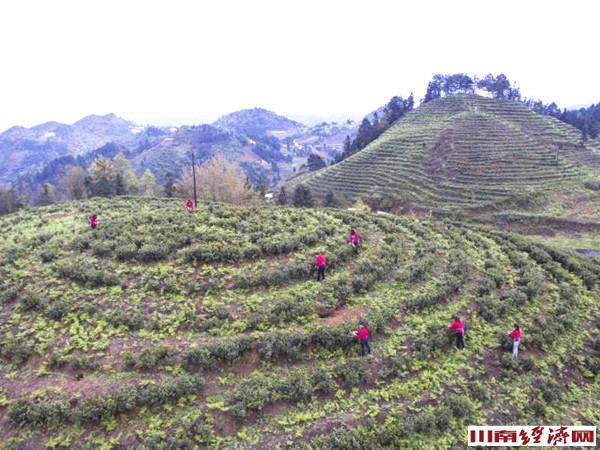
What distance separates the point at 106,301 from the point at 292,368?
8.91 m

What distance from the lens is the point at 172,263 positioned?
17.8 meters

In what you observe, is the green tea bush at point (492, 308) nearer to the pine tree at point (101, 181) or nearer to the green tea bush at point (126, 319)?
the green tea bush at point (126, 319)

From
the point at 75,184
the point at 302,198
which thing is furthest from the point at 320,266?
the point at 75,184

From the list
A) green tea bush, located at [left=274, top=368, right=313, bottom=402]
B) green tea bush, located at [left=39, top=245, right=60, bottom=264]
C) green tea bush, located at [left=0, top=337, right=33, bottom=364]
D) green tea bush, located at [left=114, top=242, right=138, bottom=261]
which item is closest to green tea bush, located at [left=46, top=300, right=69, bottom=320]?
green tea bush, located at [left=0, top=337, right=33, bottom=364]

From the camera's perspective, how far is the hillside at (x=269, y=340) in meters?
10.3

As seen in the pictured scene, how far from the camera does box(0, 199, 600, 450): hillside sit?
1030 cm

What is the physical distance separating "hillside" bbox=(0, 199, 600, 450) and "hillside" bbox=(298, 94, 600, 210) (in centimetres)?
3819

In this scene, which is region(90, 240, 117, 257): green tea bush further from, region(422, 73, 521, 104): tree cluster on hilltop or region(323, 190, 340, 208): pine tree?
region(422, 73, 521, 104): tree cluster on hilltop

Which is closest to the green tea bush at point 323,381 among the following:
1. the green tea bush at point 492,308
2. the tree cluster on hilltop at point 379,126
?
the green tea bush at point 492,308

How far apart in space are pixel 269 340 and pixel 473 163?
64.8 m

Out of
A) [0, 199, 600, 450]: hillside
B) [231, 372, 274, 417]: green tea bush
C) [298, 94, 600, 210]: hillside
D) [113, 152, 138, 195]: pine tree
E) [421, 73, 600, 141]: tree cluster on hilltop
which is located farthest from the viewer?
[421, 73, 600, 141]: tree cluster on hilltop

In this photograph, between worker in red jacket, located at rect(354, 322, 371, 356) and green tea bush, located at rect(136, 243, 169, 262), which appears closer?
worker in red jacket, located at rect(354, 322, 371, 356)

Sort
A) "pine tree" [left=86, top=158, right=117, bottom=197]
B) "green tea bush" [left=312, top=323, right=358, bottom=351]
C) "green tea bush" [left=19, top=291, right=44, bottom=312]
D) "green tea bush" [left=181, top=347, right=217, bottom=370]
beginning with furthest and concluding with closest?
"pine tree" [left=86, top=158, right=117, bottom=197]
"green tea bush" [left=19, top=291, right=44, bottom=312]
"green tea bush" [left=312, top=323, right=358, bottom=351]
"green tea bush" [left=181, top=347, right=217, bottom=370]

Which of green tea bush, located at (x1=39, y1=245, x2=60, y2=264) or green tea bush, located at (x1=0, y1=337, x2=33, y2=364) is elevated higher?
green tea bush, located at (x1=39, y1=245, x2=60, y2=264)
